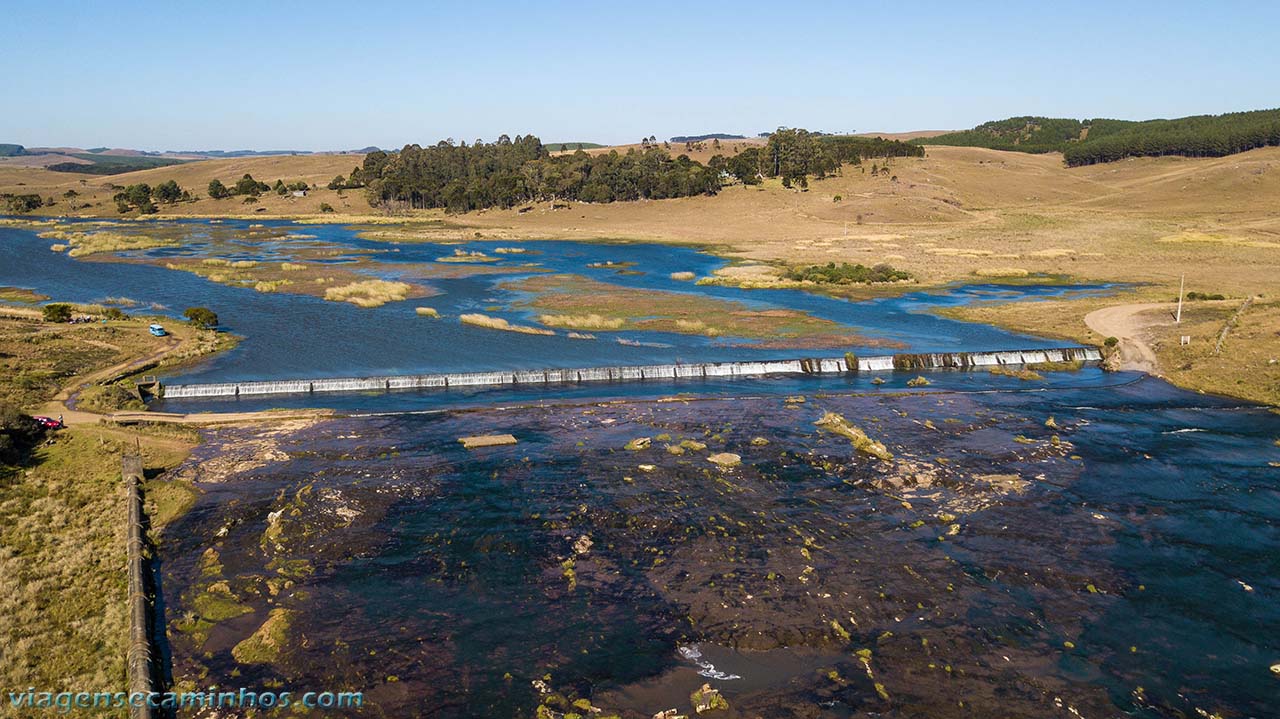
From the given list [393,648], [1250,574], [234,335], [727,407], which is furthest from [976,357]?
[234,335]

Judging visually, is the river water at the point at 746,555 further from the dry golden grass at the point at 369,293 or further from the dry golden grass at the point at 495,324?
the dry golden grass at the point at 369,293

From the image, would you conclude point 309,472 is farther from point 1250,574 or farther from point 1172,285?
point 1172,285

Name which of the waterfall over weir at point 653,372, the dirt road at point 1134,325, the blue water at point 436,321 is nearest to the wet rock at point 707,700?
the waterfall over weir at point 653,372

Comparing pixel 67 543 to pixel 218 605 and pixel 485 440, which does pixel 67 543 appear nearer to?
pixel 218 605

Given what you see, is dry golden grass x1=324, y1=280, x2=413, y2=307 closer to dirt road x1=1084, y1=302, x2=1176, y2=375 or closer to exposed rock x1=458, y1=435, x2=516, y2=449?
exposed rock x1=458, y1=435, x2=516, y2=449

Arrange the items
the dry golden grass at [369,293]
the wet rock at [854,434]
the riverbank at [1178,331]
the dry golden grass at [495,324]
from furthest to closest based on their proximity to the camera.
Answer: the dry golden grass at [369,293] < the dry golden grass at [495,324] < the riverbank at [1178,331] < the wet rock at [854,434]

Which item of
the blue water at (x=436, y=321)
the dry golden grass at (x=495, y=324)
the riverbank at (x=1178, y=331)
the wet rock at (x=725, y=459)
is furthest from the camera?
the dry golden grass at (x=495, y=324)

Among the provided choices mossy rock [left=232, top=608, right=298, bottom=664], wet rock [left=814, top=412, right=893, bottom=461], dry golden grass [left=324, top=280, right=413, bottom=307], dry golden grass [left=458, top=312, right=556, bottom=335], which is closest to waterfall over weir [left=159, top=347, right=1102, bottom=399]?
wet rock [left=814, top=412, right=893, bottom=461]
